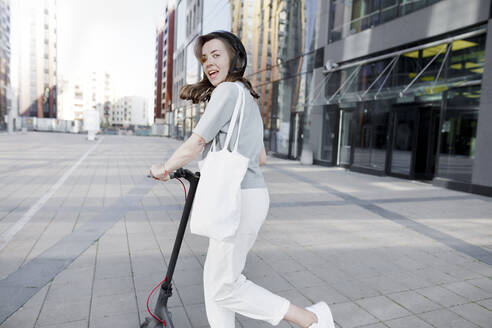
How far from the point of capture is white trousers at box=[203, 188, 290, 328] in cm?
179

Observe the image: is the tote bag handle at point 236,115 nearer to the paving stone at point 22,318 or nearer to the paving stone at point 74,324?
the paving stone at point 74,324

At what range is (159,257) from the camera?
3.86 m

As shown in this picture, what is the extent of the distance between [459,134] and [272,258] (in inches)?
312

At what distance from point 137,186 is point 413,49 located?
9006 mm

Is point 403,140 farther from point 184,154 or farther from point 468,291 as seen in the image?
point 184,154

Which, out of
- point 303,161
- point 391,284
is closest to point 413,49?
point 303,161

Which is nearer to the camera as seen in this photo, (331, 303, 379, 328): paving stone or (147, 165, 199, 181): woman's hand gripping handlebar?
(147, 165, 199, 181): woman's hand gripping handlebar

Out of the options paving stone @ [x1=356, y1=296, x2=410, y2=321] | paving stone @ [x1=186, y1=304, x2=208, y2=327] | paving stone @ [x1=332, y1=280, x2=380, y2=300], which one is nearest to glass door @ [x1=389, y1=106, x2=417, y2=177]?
paving stone @ [x1=332, y1=280, x2=380, y2=300]

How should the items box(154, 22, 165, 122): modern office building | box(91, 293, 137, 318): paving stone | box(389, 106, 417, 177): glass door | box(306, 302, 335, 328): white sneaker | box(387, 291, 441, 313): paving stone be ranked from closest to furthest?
1. box(306, 302, 335, 328): white sneaker
2. box(91, 293, 137, 318): paving stone
3. box(387, 291, 441, 313): paving stone
4. box(389, 106, 417, 177): glass door
5. box(154, 22, 165, 122): modern office building

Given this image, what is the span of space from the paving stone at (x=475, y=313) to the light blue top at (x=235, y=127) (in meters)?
2.12

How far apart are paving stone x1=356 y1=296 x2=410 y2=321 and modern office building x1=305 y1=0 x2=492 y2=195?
7.25m

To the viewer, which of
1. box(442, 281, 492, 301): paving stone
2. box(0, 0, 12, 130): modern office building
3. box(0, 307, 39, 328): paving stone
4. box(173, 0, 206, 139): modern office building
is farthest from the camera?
box(0, 0, 12, 130): modern office building

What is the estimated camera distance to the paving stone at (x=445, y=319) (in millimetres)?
2658

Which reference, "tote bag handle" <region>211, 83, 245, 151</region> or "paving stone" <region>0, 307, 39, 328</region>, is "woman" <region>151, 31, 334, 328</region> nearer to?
"tote bag handle" <region>211, 83, 245, 151</region>
